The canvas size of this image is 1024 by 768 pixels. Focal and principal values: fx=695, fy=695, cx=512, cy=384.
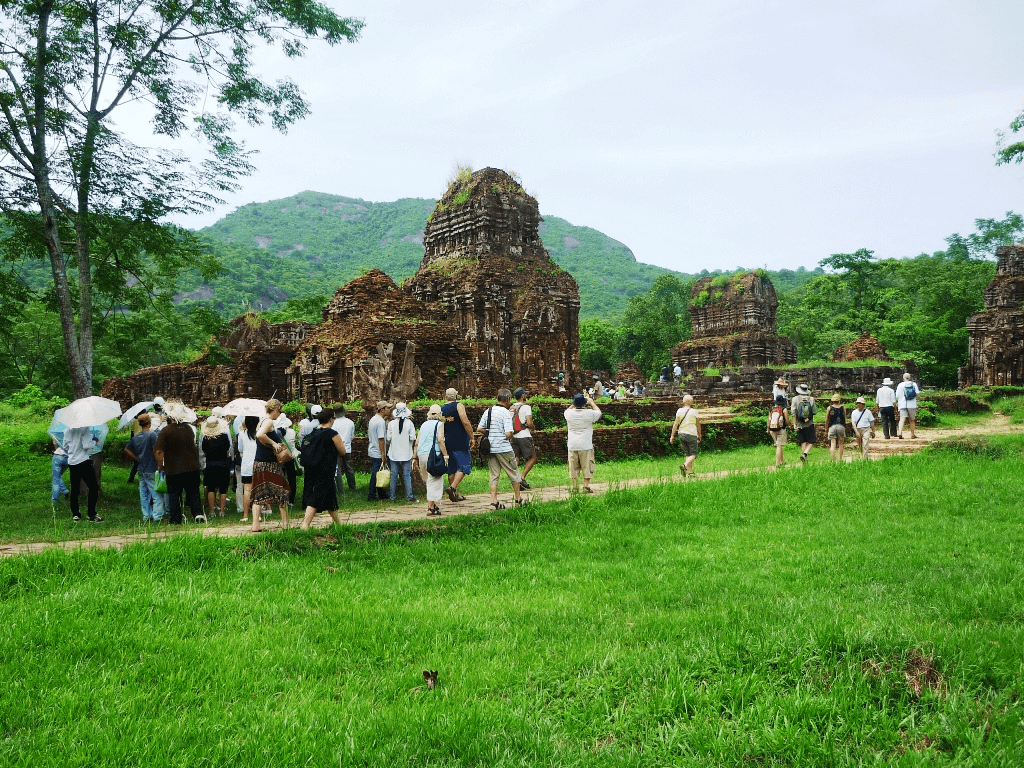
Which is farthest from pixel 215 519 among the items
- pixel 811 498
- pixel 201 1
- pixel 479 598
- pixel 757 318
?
pixel 757 318

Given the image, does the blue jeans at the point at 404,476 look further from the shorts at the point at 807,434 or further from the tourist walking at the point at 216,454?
the shorts at the point at 807,434

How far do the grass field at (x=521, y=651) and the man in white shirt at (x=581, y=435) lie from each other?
2933 mm

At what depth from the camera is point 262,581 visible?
5109mm

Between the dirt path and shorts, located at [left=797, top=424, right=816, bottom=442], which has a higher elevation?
shorts, located at [left=797, top=424, right=816, bottom=442]

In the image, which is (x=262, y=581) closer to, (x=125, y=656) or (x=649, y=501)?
(x=125, y=656)

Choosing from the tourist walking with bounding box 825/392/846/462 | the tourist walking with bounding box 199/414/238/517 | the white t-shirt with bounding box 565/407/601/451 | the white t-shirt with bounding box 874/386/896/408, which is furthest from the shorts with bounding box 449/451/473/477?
the white t-shirt with bounding box 874/386/896/408

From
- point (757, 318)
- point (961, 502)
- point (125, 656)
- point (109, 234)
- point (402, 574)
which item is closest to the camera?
point (125, 656)

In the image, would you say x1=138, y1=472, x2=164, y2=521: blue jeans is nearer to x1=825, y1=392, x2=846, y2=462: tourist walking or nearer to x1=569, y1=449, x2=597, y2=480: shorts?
x1=569, y1=449, x2=597, y2=480: shorts

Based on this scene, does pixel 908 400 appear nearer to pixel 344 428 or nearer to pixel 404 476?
pixel 404 476

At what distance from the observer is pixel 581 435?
30.7 ft

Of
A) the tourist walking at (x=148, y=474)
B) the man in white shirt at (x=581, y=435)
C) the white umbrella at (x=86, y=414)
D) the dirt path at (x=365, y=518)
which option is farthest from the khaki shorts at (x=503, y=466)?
the white umbrella at (x=86, y=414)

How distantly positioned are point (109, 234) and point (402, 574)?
8.32 m

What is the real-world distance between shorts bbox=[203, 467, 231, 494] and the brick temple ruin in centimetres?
714

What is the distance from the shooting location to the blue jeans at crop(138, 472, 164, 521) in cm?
857
